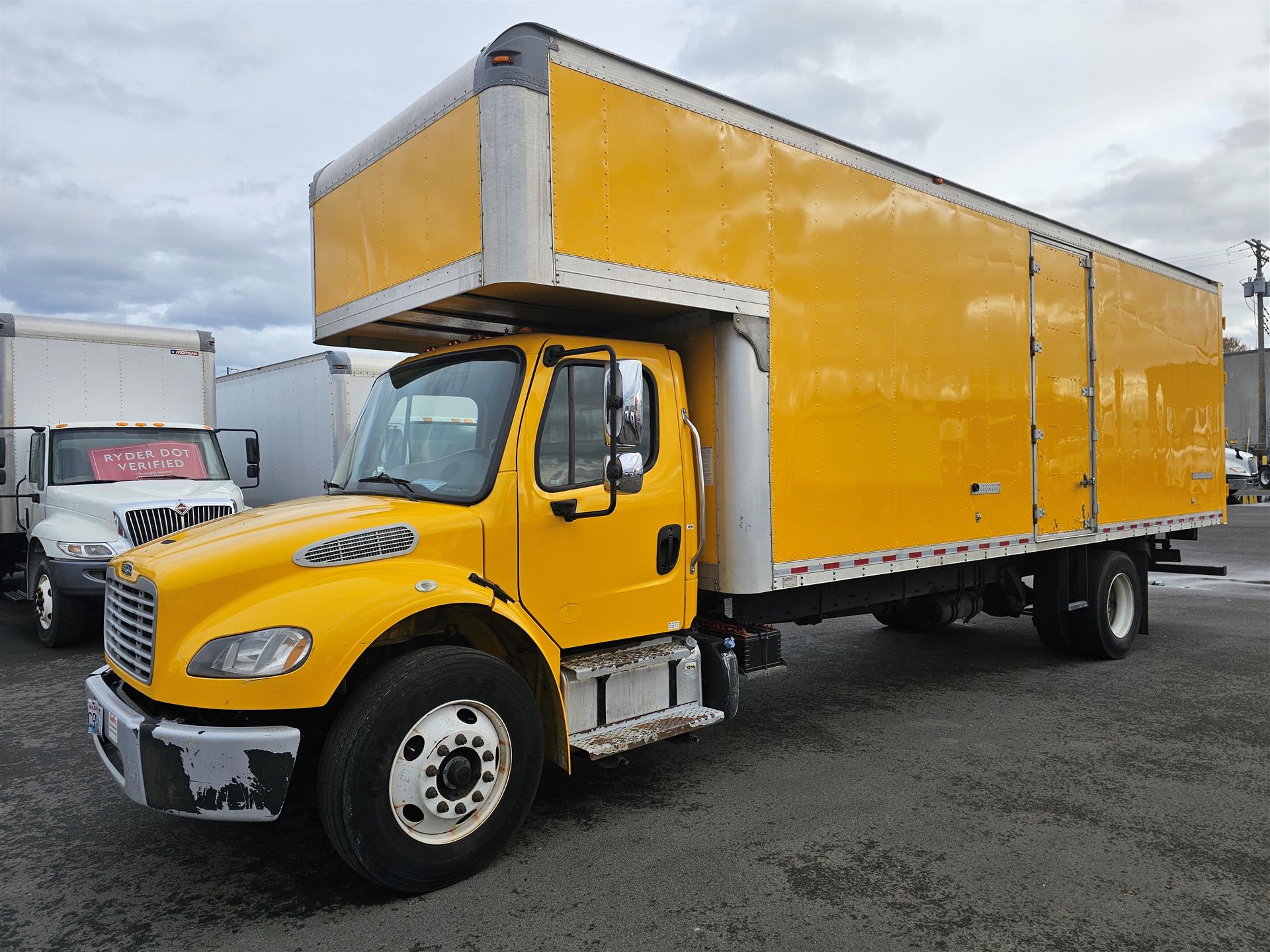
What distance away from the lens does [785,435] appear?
527cm

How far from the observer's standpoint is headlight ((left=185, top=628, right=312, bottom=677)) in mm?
3475

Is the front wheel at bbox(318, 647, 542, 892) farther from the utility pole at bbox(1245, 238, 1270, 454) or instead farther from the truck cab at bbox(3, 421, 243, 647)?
the utility pole at bbox(1245, 238, 1270, 454)

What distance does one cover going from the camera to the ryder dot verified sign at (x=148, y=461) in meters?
10.3

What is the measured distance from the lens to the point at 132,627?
389cm

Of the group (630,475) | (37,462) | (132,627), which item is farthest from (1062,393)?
(37,462)

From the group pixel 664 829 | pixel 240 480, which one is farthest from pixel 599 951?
pixel 240 480

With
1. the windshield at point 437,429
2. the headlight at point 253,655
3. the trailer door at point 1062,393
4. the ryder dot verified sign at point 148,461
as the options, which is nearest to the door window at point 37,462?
the ryder dot verified sign at point 148,461

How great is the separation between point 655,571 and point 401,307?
2.03 metres

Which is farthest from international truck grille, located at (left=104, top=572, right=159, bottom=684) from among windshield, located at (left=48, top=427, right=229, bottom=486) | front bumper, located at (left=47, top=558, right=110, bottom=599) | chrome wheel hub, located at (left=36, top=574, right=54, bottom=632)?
windshield, located at (left=48, top=427, right=229, bottom=486)

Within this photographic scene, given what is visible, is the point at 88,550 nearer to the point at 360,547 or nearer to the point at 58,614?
the point at 58,614

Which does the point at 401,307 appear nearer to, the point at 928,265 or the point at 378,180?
Answer: the point at 378,180

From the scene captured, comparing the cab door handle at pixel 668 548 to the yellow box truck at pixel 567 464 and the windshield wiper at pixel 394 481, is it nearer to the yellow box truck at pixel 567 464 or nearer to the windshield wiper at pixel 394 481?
the yellow box truck at pixel 567 464

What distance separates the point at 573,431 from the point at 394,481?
3.14 ft

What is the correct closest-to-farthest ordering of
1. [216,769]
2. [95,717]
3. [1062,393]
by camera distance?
1. [216,769]
2. [95,717]
3. [1062,393]
